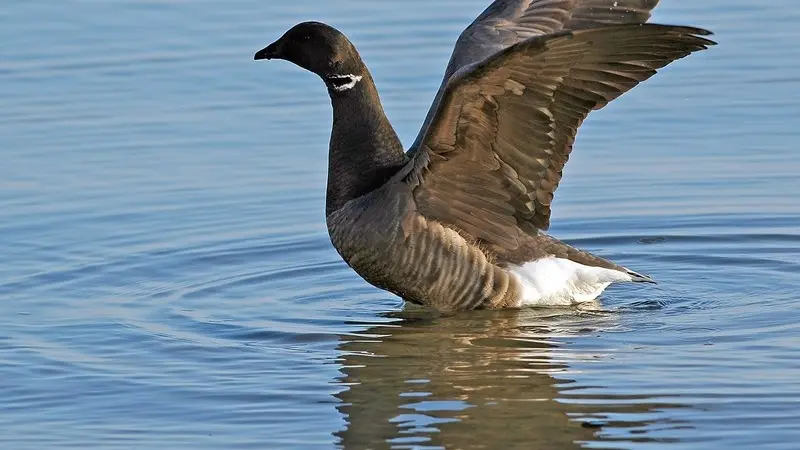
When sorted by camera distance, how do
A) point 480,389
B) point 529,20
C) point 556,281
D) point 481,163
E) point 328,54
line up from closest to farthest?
point 480,389, point 481,163, point 328,54, point 556,281, point 529,20

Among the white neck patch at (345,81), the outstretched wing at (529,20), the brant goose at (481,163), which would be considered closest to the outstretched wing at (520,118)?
the brant goose at (481,163)

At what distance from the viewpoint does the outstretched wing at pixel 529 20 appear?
35.8ft

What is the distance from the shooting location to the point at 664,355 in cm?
923

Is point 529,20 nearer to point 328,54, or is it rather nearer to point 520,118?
point 328,54

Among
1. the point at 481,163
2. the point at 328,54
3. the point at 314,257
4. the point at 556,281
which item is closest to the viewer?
the point at 481,163

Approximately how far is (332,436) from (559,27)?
4.34 m

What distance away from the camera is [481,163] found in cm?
1020

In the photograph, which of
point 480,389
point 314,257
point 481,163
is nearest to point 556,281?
point 481,163

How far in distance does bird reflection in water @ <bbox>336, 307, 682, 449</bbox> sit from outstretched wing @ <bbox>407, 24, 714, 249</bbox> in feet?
2.30

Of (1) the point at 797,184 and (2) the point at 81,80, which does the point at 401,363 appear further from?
(2) the point at 81,80

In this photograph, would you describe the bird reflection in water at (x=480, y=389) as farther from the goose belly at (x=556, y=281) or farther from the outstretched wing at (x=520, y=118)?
the outstretched wing at (x=520, y=118)

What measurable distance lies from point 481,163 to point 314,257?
2.17m

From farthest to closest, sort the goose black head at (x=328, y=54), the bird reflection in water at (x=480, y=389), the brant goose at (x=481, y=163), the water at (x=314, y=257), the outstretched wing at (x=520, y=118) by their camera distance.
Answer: the goose black head at (x=328, y=54), the brant goose at (x=481, y=163), the outstretched wing at (x=520, y=118), the water at (x=314, y=257), the bird reflection in water at (x=480, y=389)

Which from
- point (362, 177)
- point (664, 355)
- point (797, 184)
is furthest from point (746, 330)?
point (797, 184)
